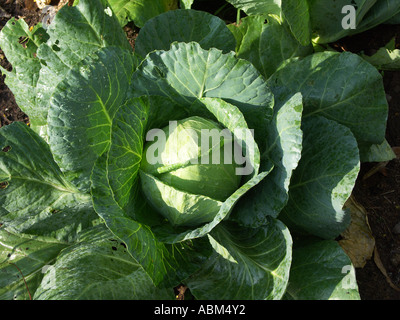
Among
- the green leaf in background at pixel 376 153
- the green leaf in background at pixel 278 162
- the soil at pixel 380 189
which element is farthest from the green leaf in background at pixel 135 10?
the green leaf in background at pixel 376 153

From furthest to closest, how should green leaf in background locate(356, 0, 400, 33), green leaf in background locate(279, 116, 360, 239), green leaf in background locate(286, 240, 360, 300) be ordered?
green leaf in background locate(356, 0, 400, 33) → green leaf in background locate(279, 116, 360, 239) → green leaf in background locate(286, 240, 360, 300)

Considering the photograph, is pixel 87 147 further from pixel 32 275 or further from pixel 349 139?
pixel 349 139

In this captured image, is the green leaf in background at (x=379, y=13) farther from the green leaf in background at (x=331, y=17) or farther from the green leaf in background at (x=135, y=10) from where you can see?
the green leaf in background at (x=135, y=10)

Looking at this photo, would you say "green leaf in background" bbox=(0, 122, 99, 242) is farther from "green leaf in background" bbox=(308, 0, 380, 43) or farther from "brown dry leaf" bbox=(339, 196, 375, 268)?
"green leaf in background" bbox=(308, 0, 380, 43)

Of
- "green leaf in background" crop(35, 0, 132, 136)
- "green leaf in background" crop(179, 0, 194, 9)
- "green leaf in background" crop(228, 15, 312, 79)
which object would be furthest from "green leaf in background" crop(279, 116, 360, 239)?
"green leaf in background" crop(35, 0, 132, 136)

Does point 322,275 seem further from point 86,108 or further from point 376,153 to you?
point 86,108

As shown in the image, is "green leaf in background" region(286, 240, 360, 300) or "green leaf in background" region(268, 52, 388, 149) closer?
"green leaf in background" region(286, 240, 360, 300)
